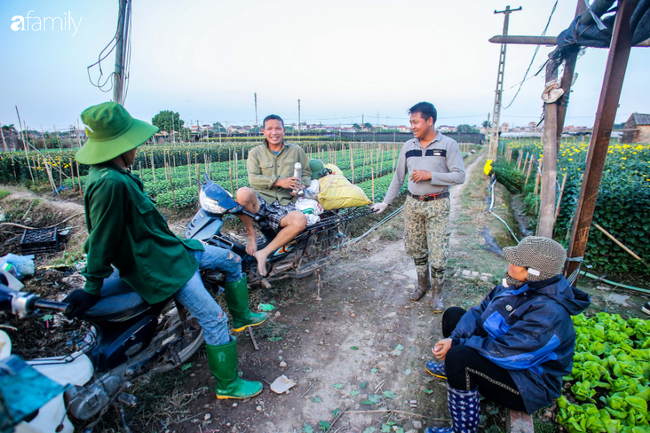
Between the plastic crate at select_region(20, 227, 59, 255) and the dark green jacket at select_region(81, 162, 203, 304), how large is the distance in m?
5.90

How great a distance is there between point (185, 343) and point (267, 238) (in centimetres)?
159

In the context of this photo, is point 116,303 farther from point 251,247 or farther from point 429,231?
point 429,231

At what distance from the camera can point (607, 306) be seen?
4066 millimetres

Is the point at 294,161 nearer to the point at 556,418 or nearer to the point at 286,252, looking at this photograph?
the point at 286,252

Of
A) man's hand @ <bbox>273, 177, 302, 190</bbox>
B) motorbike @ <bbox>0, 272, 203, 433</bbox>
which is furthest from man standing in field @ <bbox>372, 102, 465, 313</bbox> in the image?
motorbike @ <bbox>0, 272, 203, 433</bbox>

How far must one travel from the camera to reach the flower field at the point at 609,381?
2043mm

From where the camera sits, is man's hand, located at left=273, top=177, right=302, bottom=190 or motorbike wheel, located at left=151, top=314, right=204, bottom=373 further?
man's hand, located at left=273, top=177, right=302, bottom=190

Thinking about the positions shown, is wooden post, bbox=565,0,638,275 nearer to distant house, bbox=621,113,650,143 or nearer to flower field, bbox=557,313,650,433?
flower field, bbox=557,313,650,433

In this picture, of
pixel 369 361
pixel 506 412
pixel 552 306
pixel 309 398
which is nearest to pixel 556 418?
pixel 506 412

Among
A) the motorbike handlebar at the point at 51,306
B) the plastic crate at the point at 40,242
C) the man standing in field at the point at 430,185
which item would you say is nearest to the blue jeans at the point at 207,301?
the motorbike handlebar at the point at 51,306

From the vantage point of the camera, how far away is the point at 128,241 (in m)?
1.82

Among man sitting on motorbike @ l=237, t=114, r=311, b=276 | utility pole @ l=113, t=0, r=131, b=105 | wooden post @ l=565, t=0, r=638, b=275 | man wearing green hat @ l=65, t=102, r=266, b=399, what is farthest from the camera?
utility pole @ l=113, t=0, r=131, b=105

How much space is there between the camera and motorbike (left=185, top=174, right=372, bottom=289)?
3.04 m

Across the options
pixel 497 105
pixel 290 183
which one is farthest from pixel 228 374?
pixel 497 105
